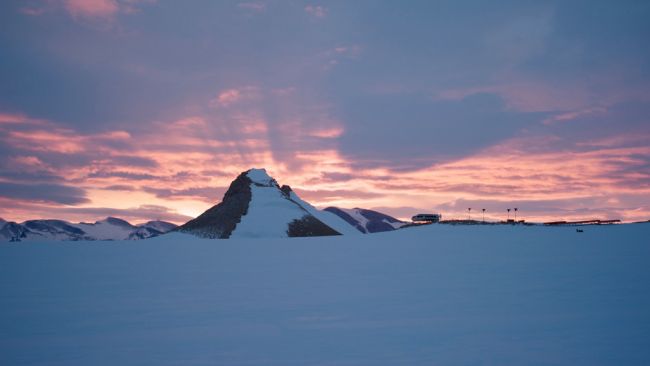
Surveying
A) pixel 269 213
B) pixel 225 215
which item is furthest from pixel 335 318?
pixel 225 215

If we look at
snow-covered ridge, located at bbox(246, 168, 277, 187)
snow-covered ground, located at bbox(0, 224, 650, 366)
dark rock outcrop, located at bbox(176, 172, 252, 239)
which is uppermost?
snow-covered ridge, located at bbox(246, 168, 277, 187)

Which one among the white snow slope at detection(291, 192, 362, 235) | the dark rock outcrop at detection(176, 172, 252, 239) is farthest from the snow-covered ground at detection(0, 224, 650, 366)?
the white snow slope at detection(291, 192, 362, 235)

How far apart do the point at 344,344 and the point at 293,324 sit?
2.47 m

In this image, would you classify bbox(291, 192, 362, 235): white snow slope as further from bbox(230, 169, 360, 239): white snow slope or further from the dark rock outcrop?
the dark rock outcrop

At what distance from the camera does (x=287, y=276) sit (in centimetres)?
2403

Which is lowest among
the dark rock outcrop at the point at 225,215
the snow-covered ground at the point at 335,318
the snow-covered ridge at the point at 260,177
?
the snow-covered ground at the point at 335,318

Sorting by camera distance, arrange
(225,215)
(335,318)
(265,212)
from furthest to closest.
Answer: (265,212)
(225,215)
(335,318)

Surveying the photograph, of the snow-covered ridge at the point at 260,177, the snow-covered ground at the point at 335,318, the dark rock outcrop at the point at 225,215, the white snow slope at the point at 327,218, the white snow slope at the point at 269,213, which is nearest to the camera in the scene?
the snow-covered ground at the point at 335,318

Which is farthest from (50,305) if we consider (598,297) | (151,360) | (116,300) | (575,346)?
(598,297)

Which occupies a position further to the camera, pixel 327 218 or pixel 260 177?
pixel 327 218

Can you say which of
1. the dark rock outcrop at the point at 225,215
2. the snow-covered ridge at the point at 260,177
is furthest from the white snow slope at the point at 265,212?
the dark rock outcrop at the point at 225,215

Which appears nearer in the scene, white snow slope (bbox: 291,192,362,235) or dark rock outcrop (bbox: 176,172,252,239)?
dark rock outcrop (bbox: 176,172,252,239)

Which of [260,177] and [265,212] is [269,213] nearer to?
[265,212]

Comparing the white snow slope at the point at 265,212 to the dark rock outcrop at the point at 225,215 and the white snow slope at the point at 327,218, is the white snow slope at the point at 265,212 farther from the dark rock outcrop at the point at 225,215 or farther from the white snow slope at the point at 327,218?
the white snow slope at the point at 327,218
